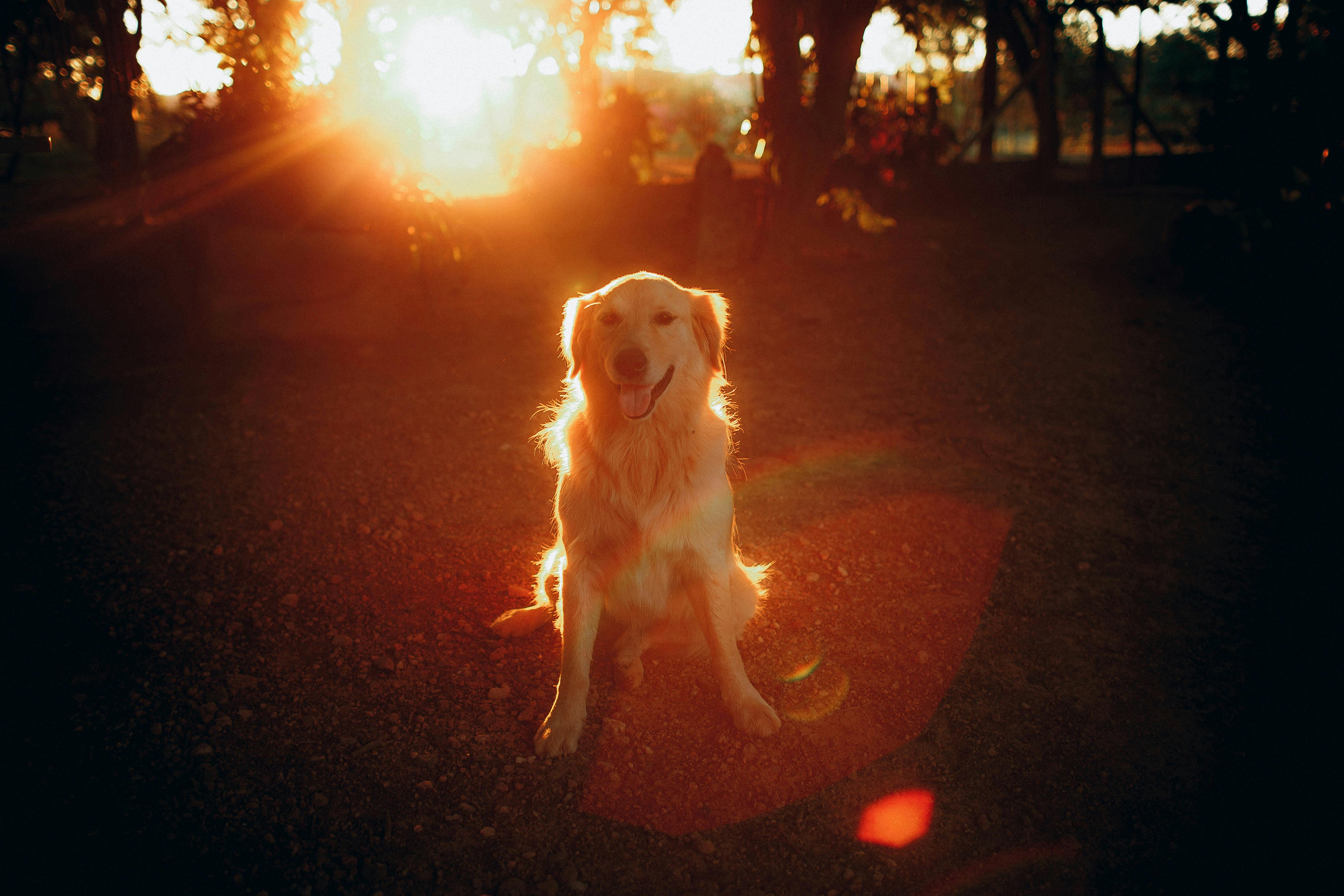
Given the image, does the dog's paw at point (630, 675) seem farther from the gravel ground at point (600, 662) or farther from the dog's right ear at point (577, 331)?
the dog's right ear at point (577, 331)

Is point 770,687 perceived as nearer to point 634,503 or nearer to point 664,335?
point 634,503

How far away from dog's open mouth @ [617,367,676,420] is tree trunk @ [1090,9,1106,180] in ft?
40.6

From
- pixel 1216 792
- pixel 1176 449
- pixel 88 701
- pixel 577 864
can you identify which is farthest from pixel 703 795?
pixel 1176 449

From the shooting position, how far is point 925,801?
263 cm

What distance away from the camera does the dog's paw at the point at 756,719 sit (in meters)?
2.87

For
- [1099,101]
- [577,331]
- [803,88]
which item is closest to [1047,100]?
[1099,101]

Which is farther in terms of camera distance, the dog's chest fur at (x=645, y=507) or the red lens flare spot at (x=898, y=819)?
the dog's chest fur at (x=645, y=507)

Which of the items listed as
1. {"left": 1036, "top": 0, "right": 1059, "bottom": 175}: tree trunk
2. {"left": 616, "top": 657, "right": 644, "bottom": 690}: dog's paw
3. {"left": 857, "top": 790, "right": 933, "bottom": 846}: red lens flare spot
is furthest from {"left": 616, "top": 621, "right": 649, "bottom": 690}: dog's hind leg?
{"left": 1036, "top": 0, "right": 1059, "bottom": 175}: tree trunk

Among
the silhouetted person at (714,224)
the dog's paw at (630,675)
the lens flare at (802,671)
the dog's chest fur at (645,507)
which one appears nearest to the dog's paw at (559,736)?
the dog's paw at (630,675)

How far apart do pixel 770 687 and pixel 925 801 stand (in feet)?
2.52

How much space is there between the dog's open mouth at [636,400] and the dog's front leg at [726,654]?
0.60m

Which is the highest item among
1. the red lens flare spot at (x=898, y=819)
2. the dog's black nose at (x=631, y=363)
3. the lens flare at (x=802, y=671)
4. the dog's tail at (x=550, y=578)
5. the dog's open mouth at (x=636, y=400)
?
the dog's black nose at (x=631, y=363)

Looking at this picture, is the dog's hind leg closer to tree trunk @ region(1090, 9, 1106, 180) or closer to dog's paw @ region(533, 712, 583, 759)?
dog's paw @ region(533, 712, 583, 759)

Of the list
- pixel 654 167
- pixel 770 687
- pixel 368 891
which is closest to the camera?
pixel 368 891
